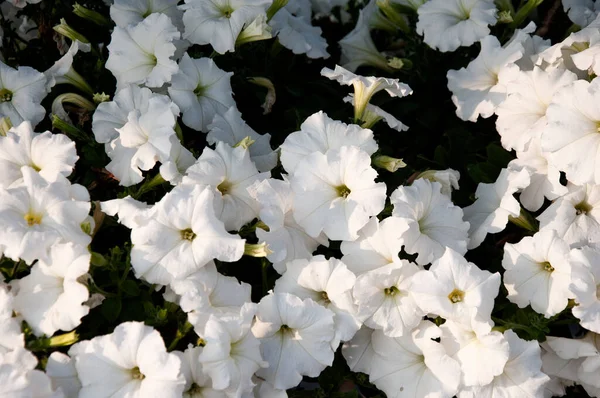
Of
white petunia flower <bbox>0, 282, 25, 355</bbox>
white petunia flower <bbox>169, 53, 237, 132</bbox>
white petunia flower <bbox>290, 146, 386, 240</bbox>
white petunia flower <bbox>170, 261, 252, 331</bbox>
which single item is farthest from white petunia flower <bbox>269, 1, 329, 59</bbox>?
white petunia flower <bbox>0, 282, 25, 355</bbox>

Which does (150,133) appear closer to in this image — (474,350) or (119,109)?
(119,109)

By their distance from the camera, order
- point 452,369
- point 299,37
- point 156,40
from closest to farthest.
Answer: point 452,369 < point 156,40 < point 299,37

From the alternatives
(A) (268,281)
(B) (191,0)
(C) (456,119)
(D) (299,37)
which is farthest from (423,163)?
(B) (191,0)

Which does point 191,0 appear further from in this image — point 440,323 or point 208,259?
point 440,323

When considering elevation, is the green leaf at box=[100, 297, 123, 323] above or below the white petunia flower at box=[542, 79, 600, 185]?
below

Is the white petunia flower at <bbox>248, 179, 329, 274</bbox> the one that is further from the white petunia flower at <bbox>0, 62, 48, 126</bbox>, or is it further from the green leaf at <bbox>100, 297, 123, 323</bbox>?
the white petunia flower at <bbox>0, 62, 48, 126</bbox>

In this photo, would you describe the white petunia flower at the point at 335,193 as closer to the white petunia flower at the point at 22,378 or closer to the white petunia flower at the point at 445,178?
the white petunia flower at the point at 445,178
